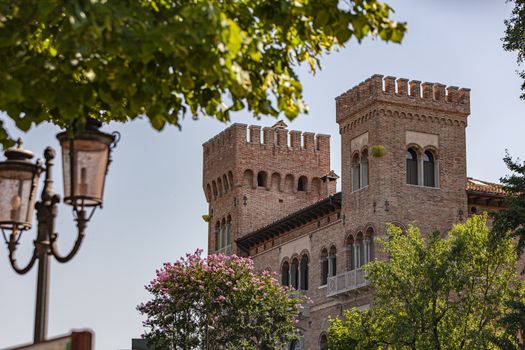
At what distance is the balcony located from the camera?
1661 inches

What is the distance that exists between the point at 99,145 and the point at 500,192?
120 feet

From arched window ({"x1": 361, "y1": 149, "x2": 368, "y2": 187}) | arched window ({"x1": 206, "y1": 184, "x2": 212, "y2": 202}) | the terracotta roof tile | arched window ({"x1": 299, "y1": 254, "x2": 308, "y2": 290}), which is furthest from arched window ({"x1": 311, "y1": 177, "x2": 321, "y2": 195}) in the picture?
arched window ({"x1": 361, "y1": 149, "x2": 368, "y2": 187})

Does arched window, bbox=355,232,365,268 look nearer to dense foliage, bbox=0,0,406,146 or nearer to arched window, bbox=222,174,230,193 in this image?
arched window, bbox=222,174,230,193

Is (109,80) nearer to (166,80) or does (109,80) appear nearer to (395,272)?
(166,80)

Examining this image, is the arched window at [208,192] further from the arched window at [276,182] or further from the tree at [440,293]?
the tree at [440,293]

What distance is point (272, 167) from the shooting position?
55250 mm

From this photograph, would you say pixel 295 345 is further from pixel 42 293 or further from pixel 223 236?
pixel 42 293

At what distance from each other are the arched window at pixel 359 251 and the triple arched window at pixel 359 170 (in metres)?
2.04

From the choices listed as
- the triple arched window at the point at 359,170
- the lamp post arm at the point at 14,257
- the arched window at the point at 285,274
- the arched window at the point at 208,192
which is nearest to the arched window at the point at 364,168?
the triple arched window at the point at 359,170

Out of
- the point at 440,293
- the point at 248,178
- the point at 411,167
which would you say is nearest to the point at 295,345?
the point at 411,167

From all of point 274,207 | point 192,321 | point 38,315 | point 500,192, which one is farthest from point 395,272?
point 38,315

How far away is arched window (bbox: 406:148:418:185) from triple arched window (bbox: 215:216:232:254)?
1376cm

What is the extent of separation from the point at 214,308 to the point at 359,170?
9.56 m

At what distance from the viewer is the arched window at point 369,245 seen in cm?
4247
